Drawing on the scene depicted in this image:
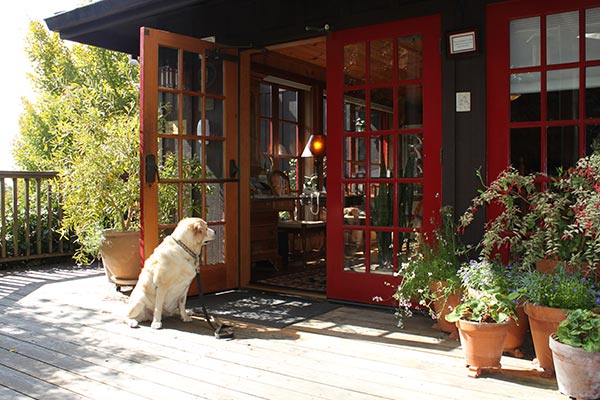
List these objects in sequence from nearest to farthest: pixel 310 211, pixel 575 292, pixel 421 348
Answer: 1. pixel 575 292
2. pixel 421 348
3. pixel 310 211

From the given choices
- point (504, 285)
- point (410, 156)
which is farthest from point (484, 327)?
point (410, 156)

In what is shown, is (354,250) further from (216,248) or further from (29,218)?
(29,218)

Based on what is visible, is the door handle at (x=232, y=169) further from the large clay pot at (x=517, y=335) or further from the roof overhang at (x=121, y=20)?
the large clay pot at (x=517, y=335)

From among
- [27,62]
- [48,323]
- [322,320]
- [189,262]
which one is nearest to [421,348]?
[322,320]

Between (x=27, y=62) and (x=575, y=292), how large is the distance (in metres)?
14.9

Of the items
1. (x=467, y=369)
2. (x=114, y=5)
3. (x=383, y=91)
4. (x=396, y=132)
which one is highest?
(x=114, y=5)

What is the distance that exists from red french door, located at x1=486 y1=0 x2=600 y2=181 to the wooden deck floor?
130 centimetres

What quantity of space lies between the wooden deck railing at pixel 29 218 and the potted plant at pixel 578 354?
499 cm

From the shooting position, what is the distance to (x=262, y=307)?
161 inches

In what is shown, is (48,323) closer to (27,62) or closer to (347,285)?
(347,285)

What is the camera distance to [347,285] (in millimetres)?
4129

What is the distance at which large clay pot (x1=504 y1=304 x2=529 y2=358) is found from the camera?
290cm

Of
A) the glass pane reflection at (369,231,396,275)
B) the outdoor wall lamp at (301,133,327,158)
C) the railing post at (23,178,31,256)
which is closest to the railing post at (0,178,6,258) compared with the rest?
the railing post at (23,178,31,256)

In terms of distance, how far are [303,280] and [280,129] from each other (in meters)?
3.10
